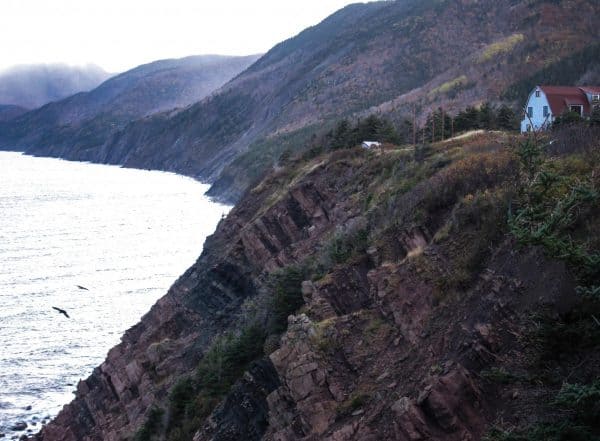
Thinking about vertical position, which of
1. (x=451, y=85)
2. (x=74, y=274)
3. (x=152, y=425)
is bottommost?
(x=152, y=425)

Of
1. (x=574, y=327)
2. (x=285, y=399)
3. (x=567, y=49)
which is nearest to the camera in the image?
(x=574, y=327)

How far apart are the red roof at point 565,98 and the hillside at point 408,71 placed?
61.0 feet

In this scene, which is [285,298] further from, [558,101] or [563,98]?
[563,98]

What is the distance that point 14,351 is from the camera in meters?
43.3

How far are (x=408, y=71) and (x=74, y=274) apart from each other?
300 feet

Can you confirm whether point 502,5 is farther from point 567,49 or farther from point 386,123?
point 386,123

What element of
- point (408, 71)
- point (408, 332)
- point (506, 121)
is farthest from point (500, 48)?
point (408, 332)

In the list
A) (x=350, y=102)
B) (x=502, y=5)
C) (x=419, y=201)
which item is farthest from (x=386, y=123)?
(x=502, y=5)

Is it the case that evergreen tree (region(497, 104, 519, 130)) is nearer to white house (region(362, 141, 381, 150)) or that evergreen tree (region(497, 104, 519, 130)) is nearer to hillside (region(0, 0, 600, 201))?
white house (region(362, 141, 381, 150))

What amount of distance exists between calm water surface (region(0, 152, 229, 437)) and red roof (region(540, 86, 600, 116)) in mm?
31544

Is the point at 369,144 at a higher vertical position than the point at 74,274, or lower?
lower

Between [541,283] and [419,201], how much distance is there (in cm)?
653

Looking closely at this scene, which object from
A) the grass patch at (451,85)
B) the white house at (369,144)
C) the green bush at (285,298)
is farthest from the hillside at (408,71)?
the green bush at (285,298)

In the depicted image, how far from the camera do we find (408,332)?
44.4ft
